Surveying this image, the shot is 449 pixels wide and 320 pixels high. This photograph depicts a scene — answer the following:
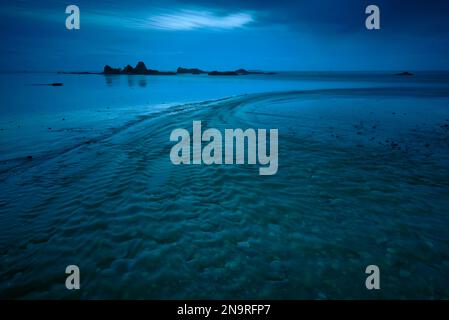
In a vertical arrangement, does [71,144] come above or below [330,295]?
above

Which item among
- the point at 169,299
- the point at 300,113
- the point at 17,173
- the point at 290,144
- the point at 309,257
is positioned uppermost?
the point at 300,113

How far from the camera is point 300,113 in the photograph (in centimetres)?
2408

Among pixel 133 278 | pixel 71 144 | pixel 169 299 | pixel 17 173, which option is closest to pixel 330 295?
pixel 169 299

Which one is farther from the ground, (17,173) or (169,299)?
(17,173)

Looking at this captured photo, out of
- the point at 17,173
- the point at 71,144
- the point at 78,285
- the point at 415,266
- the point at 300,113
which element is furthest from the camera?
the point at 300,113

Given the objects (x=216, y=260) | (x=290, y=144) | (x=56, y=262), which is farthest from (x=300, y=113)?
(x=56, y=262)

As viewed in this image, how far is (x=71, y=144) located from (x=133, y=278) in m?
11.6

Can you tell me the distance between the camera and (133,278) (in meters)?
5.12

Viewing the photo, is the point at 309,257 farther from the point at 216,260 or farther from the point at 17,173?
the point at 17,173

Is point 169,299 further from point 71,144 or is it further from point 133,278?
point 71,144

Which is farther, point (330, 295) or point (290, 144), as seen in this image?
point (290, 144)

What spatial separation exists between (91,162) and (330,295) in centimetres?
1086
